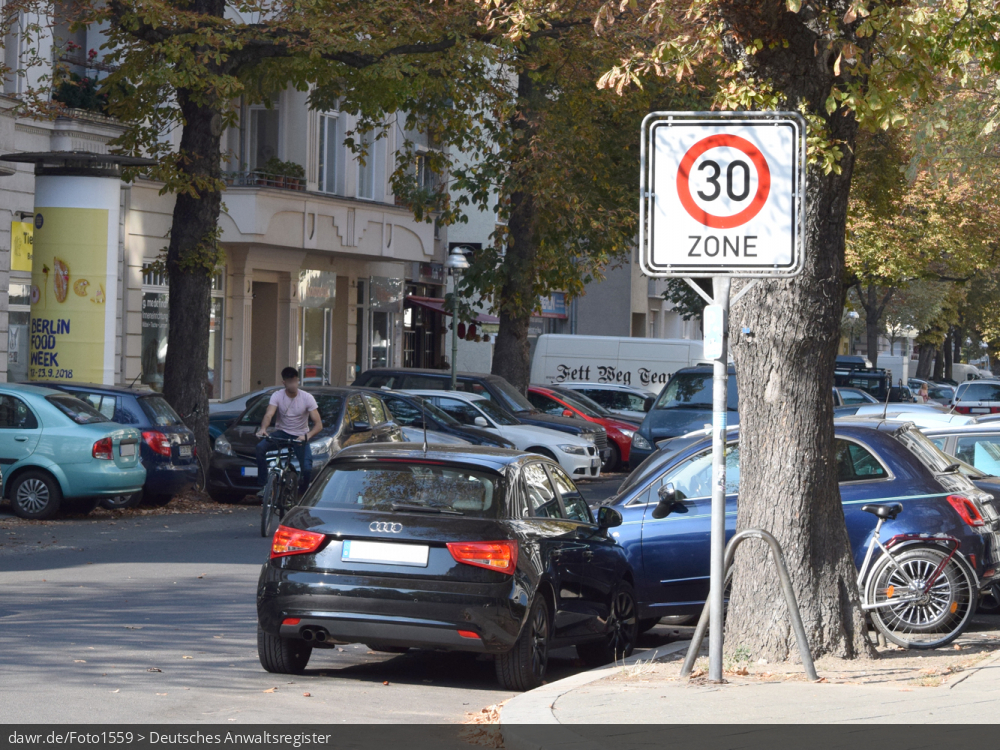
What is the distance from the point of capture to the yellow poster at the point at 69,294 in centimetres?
2064

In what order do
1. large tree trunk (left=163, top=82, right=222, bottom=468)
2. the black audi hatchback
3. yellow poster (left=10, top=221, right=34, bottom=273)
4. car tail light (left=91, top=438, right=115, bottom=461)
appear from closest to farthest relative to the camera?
1. the black audi hatchback
2. car tail light (left=91, top=438, right=115, bottom=461)
3. large tree trunk (left=163, top=82, right=222, bottom=468)
4. yellow poster (left=10, top=221, right=34, bottom=273)

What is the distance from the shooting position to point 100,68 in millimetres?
27266

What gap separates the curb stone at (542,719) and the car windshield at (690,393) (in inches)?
629

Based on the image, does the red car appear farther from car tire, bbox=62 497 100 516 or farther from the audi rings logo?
the audi rings logo

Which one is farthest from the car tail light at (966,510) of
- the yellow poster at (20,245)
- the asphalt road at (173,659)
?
the yellow poster at (20,245)

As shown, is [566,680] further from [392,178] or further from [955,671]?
[392,178]

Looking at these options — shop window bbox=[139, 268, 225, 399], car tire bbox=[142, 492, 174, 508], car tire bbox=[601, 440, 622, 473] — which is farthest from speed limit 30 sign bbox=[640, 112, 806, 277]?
shop window bbox=[139, 268, 225, 399]

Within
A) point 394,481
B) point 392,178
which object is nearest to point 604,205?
point 392,178

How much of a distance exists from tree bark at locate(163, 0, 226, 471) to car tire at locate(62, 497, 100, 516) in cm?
290

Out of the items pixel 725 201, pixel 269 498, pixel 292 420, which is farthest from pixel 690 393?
pixel 725 201

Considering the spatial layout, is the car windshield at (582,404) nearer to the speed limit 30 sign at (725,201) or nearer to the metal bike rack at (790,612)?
the metal bike rack at (790,612)

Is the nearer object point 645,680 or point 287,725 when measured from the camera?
point 287,725

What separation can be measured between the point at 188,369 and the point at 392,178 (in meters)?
7.69

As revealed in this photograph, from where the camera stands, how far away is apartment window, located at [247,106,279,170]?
33.1m
